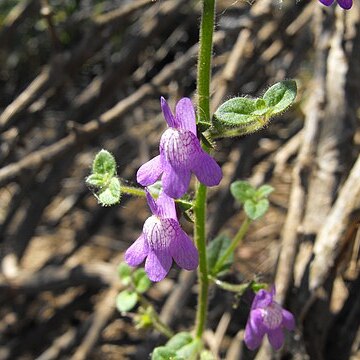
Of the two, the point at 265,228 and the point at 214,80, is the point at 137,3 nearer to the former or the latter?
the point at 214,80

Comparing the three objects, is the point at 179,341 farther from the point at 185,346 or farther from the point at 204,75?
the point at 204,75

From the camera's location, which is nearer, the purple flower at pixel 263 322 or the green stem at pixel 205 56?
the green stem at pixel 205 56

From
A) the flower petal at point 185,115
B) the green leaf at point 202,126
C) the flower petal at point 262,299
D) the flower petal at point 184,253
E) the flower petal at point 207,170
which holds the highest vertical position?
the flower petal at point 185,115

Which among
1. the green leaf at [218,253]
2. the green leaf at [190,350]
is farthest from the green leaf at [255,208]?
the green leaf at [190,350]

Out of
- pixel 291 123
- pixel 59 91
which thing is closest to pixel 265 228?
pixel 291 123

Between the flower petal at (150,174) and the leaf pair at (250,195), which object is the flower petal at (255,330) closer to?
the leaf pair at (250,195)

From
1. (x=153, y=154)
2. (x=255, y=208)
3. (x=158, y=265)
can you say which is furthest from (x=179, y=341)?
(x=153, y=154)
